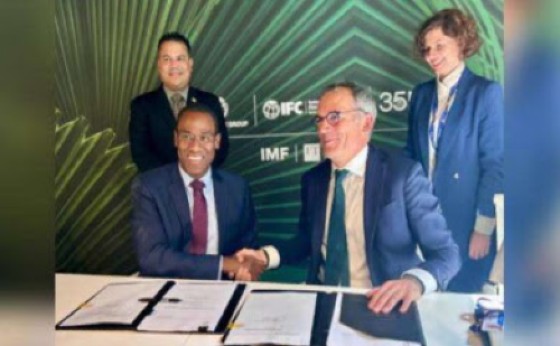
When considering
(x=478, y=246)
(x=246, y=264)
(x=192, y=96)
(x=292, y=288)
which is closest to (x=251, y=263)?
(x=246, y=264)

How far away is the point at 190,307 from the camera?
155 centimetres

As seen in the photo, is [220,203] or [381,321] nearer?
[381,321]

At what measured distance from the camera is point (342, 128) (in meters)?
1.52

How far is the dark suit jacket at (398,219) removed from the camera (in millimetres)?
1479

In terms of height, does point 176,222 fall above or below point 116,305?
above

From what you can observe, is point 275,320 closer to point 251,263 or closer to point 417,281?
point 251,263

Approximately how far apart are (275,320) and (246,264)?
0.18m

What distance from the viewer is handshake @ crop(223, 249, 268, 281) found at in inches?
62.1

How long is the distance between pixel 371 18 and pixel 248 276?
74 cm

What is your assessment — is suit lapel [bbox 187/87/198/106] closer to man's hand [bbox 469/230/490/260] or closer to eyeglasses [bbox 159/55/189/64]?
eyeglasses [bbox 159/55/189/64]

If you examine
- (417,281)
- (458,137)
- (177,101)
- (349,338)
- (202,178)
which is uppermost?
(177,101)

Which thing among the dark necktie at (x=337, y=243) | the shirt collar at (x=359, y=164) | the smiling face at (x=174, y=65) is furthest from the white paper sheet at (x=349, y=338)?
the smiling face at (x=174, y=65)

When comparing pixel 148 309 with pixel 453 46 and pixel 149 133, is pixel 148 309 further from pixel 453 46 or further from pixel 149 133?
pixel 453 46

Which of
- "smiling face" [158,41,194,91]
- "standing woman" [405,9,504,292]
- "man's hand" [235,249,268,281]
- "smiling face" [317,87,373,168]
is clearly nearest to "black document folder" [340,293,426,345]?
"standing woman" [405,9,504,292]
